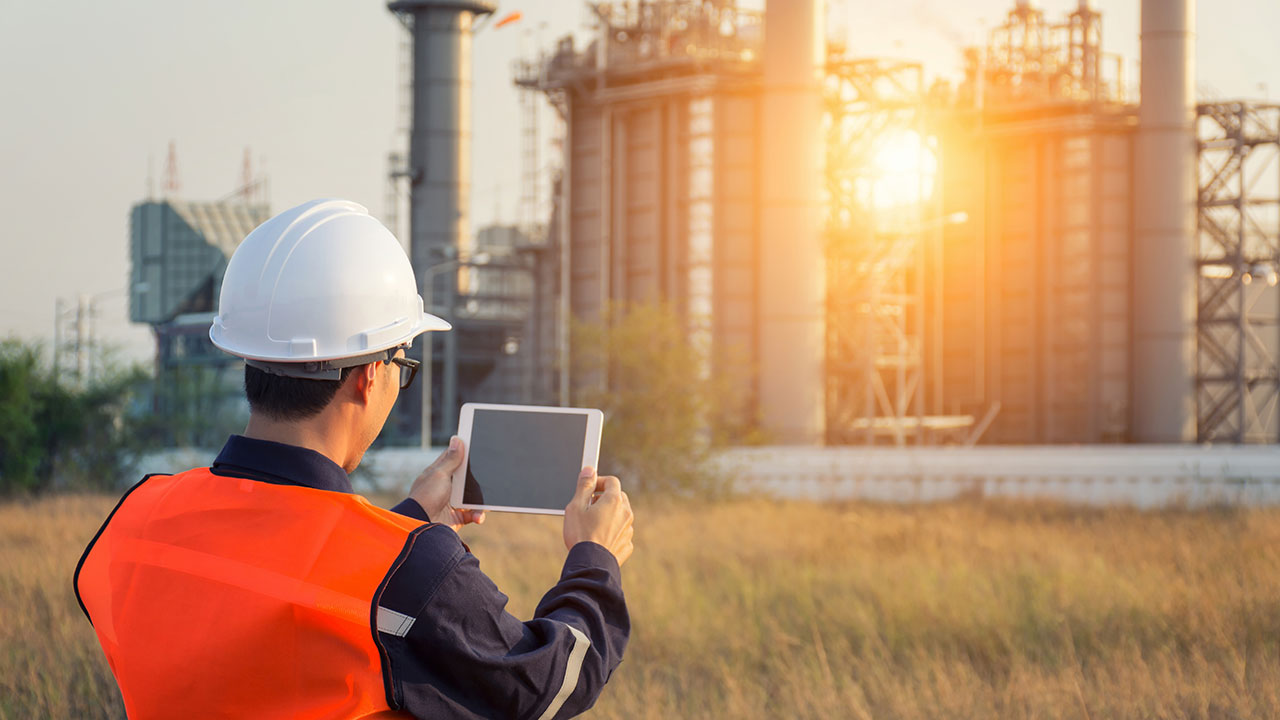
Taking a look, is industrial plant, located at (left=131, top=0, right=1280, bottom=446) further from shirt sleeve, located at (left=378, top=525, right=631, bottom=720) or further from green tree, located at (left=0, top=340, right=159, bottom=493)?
shirt sleeve, located at (left=378, top=525, right=631, bottom=720)

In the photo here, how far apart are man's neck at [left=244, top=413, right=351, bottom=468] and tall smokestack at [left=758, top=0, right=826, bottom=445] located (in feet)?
105

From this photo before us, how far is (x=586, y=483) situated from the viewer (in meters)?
2.49

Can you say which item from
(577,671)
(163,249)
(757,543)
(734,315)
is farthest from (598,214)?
(577,671)

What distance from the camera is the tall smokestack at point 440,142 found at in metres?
44.9

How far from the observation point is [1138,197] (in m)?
38.8

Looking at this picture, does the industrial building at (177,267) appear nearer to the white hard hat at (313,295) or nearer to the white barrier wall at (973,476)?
the white barrier wall at (973,476)

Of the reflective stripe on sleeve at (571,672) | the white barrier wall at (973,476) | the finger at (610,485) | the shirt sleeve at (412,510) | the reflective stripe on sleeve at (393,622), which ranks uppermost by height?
the finger at (610,485)

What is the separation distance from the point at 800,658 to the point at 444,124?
1580 inches

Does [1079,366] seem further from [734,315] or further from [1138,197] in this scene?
[734,315]

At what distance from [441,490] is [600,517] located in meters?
0.44

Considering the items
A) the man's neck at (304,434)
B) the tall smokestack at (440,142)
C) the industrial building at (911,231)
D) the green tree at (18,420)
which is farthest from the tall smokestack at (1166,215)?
the man's neck at (304,434)

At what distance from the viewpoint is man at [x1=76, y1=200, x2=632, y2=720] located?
6.38ft

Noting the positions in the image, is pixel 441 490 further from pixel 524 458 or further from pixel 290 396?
pixel 290 396

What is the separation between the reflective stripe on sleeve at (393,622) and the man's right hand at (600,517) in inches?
20.2
